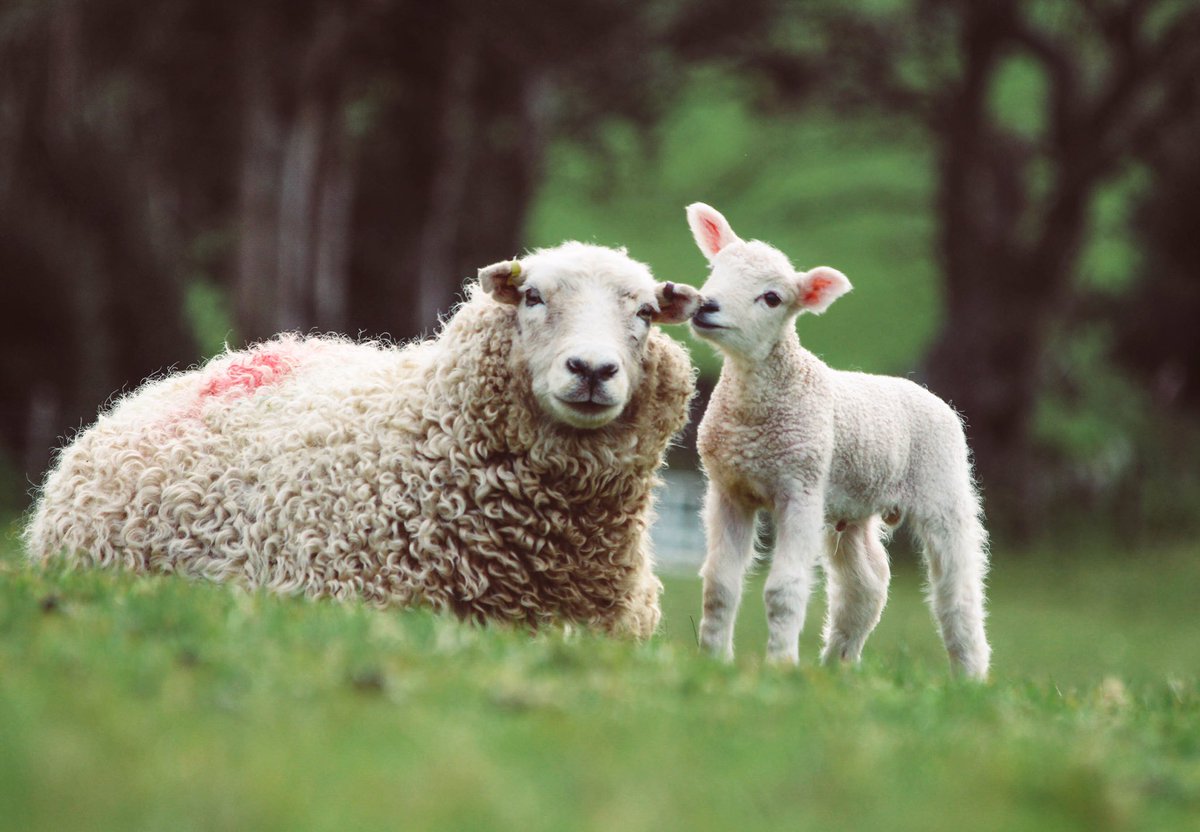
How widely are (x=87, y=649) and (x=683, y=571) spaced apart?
2009 cm

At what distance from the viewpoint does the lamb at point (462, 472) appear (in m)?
6.34

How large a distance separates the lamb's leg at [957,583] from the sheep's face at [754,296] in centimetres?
99

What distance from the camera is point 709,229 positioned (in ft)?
21.2

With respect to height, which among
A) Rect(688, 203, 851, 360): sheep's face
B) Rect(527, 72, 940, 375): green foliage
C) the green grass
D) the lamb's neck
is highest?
Rect(527, 72, 940, 375): green foliage

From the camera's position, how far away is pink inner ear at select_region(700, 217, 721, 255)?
6430mm

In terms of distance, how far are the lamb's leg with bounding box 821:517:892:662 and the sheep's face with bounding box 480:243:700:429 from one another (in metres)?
1.04

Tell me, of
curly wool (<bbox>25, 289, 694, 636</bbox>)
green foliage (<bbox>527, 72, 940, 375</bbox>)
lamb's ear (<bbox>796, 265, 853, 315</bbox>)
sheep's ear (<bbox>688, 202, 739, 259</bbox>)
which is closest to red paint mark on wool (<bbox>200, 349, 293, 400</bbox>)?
curly wool (<bbox>25, 289, 694, 636</bbox>)

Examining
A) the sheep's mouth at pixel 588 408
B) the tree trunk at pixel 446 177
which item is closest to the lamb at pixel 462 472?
the sheep's mouth at pixel 588 408

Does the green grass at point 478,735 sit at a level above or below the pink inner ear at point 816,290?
below

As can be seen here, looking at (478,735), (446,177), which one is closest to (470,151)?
(446,177)

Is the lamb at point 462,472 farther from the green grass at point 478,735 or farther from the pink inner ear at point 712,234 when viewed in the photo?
the green grass at point 478,735

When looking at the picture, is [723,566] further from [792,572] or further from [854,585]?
[854,585]

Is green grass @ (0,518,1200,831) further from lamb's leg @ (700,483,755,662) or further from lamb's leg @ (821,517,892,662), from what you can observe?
lamb's leg @ (821,517,892,662)

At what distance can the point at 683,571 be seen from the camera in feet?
78.7
